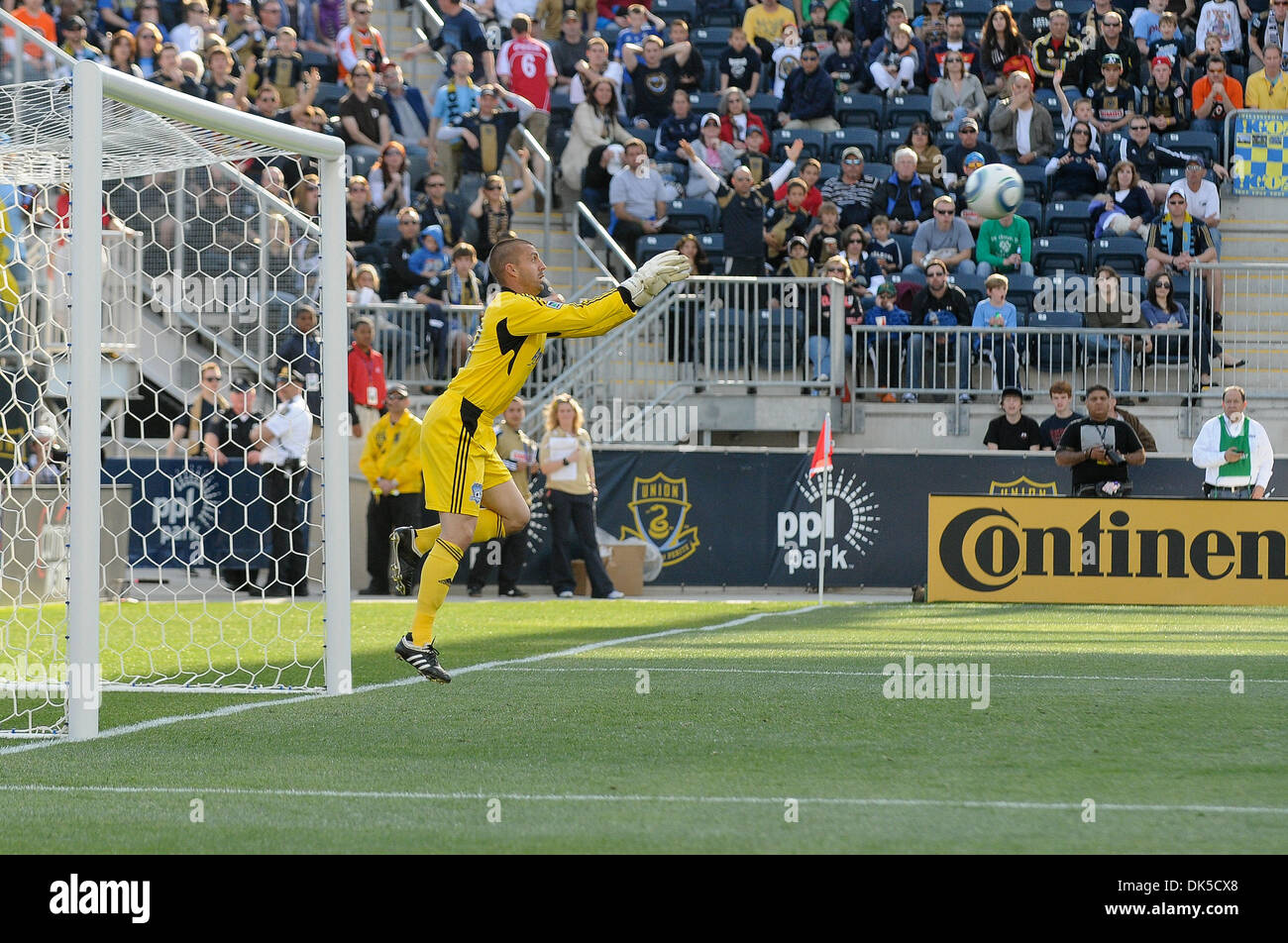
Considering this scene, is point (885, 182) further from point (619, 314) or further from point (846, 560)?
point (619, 314)

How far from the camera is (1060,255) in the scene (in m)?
22.5

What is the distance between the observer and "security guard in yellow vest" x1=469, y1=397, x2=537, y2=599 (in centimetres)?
1891

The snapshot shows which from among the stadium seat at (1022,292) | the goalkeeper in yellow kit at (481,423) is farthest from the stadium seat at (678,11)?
the goalkeeper in yellow kit at (481,423)

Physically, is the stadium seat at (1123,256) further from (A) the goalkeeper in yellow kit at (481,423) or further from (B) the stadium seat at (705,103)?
(A) the goalkeeper in yellow kit at (481,423)

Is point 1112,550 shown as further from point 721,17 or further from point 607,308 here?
point 721,17

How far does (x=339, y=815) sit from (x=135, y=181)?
13.9 metres

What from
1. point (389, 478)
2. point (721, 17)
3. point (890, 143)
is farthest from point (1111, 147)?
point (389, 478)

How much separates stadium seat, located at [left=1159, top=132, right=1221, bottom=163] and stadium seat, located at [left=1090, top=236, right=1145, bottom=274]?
235cm

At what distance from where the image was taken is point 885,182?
22.8 m

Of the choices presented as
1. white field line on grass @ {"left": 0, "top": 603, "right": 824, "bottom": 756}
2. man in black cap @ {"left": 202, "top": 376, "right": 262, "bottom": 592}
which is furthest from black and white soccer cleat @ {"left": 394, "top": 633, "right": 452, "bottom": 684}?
man in black cap @ {"left": 202, "top": 376, "right": 262, "bottom": 592}

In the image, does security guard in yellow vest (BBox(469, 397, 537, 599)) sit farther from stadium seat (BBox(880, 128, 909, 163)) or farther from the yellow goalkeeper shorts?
the yellow goalkeeper shorts

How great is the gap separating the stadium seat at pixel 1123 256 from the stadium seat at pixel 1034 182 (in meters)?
1.42

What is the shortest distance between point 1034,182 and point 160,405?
11.5 meters
